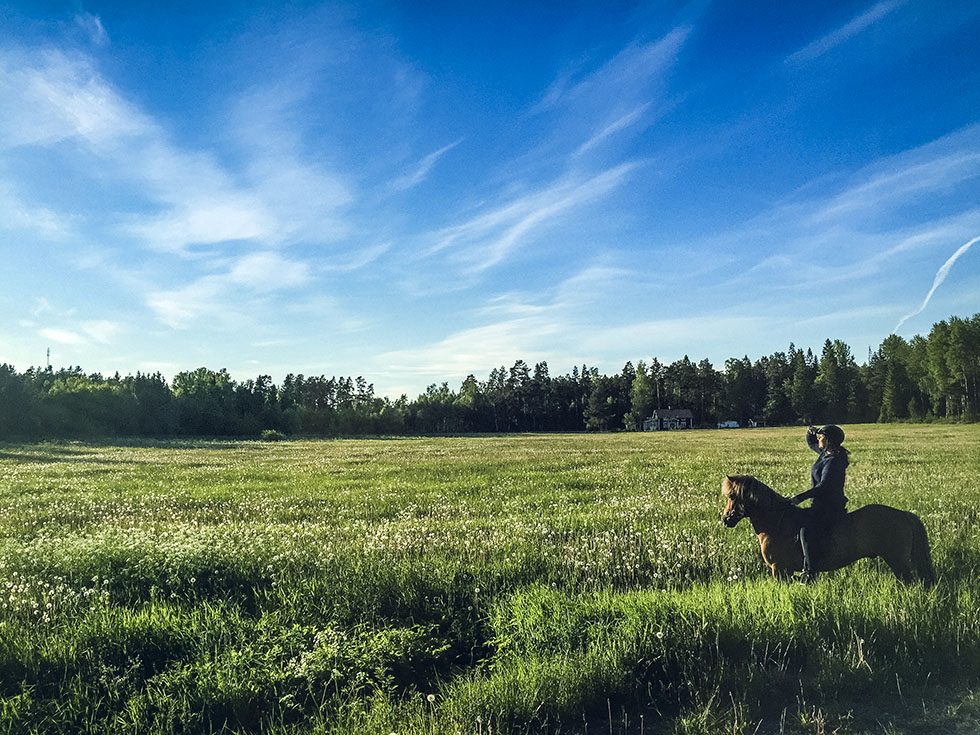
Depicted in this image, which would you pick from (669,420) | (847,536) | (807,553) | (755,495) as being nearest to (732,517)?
(755,495)

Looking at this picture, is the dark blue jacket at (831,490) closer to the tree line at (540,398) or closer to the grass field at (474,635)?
the grass field at (474,635)

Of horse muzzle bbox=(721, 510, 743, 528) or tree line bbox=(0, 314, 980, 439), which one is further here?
tree line bbox=(0, 314, 980, 439)

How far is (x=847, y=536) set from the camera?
7434 mm

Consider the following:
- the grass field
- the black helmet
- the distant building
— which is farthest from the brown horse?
the distant building

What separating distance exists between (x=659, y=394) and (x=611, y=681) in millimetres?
169779

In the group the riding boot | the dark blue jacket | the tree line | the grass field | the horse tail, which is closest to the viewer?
the grass field

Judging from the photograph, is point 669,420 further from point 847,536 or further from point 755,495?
point 847,536

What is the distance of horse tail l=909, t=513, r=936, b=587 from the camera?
24.1 feet

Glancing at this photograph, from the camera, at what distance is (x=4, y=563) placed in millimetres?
9125

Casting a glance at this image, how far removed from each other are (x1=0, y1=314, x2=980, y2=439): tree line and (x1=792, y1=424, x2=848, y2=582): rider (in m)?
104

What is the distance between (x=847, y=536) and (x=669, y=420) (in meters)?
155

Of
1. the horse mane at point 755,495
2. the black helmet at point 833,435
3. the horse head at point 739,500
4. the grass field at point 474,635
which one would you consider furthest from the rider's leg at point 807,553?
the black helmet at point 833,435

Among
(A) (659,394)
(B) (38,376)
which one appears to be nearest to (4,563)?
(B) (38,376)

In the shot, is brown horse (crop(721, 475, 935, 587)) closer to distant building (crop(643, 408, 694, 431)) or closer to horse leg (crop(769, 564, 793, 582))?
horse leg (crop(769, 564, 793, 582))
